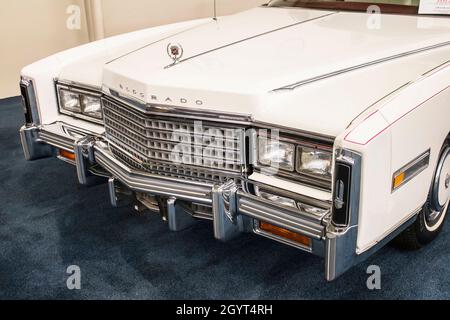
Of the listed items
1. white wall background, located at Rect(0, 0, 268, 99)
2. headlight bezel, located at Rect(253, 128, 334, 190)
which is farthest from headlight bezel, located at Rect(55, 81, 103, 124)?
white wall background, located at Rect(0, 0, 268, 99)

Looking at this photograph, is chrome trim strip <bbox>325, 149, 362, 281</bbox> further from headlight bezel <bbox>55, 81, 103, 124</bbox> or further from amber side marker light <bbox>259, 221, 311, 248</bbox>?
headlight bezel <bbox>55, 81, 103, 124</bbox>

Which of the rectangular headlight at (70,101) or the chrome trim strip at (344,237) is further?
the rectangular headlight at (70,101)

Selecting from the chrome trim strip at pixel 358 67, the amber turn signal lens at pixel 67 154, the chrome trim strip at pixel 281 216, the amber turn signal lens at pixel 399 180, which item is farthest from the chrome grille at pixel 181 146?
the amber turn signal lens at pixel 399 180

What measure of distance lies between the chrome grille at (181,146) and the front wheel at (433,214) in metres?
0.90

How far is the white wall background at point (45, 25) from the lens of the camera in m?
5.49

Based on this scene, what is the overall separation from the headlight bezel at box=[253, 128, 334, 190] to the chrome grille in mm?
74

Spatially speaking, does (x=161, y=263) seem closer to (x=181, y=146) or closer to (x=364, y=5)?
(x=181, y=146)

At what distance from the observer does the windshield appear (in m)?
2.84

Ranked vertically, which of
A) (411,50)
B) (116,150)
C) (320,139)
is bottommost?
(116,150)

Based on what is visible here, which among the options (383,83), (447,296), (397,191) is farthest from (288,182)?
(447,296)

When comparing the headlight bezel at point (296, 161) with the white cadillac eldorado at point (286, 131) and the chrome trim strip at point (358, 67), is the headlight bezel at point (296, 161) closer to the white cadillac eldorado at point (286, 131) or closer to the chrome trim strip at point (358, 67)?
the white cadillac eldorado at point (286, 131)

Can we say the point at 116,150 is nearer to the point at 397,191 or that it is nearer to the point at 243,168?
the point at 243,168

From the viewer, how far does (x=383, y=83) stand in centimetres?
208
